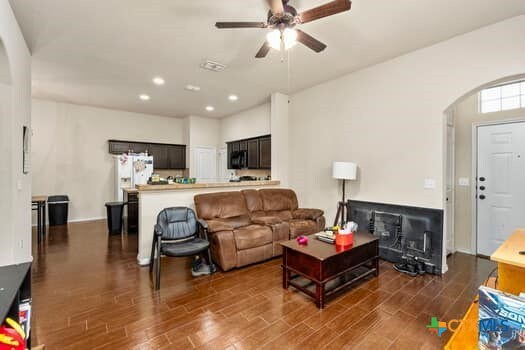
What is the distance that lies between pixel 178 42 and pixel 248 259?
307 centimetres

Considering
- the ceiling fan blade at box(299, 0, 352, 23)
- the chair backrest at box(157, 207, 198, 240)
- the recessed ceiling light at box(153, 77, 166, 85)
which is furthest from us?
the recessed ceiling light at box(153, 77, 166, 85)

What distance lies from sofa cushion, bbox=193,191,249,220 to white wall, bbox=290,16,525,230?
5.13 feet

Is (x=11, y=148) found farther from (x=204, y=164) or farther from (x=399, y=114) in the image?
(x=204, y=164)

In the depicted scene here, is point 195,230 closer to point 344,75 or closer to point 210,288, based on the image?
point 210,288

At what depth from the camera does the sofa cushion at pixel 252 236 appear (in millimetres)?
3344

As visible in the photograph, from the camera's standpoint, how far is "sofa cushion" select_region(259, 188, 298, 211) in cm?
449

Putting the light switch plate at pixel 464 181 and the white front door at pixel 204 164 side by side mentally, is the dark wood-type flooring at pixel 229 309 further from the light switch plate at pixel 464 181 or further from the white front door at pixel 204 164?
the white front door at pixel 204 164

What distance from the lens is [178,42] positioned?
321cm

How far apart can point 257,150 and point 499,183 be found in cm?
452

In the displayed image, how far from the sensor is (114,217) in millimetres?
5039

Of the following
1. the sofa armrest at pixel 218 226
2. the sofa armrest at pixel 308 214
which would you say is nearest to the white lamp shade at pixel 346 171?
the sofa armrest at pixel 308 214

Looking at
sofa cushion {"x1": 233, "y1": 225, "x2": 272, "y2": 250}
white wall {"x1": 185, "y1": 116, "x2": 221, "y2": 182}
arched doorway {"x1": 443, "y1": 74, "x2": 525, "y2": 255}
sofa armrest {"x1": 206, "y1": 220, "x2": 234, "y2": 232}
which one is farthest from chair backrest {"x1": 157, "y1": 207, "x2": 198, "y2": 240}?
white wall {"x1": 185, "y1": 116, "x2": 221, "y2": 182}

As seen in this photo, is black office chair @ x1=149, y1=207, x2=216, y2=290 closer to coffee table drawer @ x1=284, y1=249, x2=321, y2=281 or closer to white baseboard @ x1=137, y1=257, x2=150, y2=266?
white baseboard @ x1=137, y1=257, x2=150, y2=266

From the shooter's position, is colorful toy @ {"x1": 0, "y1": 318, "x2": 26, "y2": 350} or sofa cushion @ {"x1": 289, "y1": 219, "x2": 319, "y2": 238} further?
sofa cushion @ {"x1": 289, "y1": 219, "x2": 319, "y2": 238}
